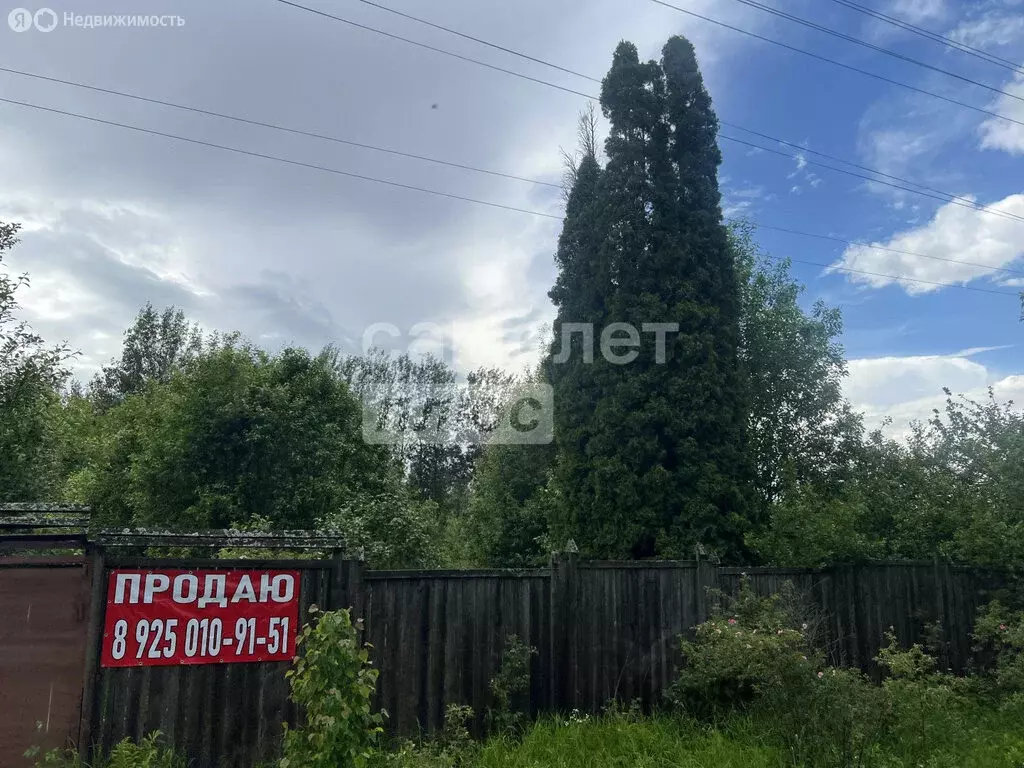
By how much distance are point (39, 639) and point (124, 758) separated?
3.28 ft

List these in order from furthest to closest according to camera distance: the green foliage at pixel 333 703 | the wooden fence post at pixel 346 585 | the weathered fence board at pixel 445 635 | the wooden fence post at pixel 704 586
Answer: the wooden fence post at pixel 704 586, the weathered fence board at pixel 445 635, the wooden fence post at pixel 346 585, the green foliage at pixel 333 703

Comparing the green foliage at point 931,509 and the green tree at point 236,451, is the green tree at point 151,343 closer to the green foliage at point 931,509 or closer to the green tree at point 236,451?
the green tree at point 236,451

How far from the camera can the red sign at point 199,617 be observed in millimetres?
5215

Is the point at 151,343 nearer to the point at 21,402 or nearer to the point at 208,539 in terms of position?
the point at 21,402

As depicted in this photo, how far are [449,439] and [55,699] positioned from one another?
35.0 metres

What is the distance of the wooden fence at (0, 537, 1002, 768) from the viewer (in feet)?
17.3

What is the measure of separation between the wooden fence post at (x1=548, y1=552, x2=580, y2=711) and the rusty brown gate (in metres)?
3.91

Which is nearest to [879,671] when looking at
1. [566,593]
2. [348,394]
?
[566,593]

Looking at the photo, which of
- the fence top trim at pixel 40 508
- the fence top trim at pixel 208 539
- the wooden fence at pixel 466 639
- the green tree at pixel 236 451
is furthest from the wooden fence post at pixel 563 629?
the green tree at pixel 236 451

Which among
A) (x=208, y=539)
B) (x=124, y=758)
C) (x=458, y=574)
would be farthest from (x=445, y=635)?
(x=124, y=758)

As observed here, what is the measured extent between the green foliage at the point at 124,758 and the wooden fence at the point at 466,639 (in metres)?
0.13

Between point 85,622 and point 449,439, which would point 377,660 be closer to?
point 85,622

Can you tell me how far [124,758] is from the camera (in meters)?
4.73

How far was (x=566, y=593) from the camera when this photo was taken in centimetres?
713
